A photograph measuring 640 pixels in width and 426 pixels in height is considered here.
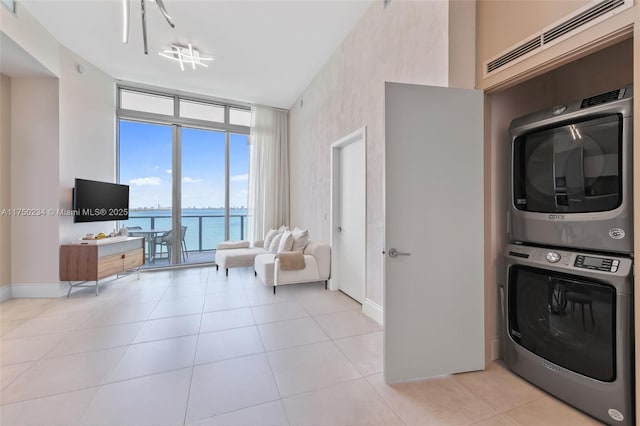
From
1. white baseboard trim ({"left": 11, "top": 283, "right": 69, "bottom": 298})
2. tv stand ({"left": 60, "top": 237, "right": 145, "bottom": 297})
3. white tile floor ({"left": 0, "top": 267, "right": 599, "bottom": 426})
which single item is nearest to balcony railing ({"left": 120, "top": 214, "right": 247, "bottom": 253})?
tv stand ({"left": 60, "top": 237, "right": 145, "bottom": 297})

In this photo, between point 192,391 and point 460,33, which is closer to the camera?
point 192,391

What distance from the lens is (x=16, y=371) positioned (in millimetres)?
2012

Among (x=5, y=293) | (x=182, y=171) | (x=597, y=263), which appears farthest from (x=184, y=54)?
(x=597, y=263)

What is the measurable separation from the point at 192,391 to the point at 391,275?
1546mm

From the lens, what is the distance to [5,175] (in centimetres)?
365

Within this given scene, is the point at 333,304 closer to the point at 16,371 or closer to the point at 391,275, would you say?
the point at 391,275

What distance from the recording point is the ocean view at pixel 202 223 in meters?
5.61

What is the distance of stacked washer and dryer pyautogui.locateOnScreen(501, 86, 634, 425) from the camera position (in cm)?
144

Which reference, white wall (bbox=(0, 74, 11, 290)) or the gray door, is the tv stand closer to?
white wall (bbox=(0, 74, 11, 290))

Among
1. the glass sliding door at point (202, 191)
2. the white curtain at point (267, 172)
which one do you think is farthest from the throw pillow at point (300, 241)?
the glass sliding door at point (202, 191)

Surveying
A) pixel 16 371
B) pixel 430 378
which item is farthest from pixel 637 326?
pixel 16 371

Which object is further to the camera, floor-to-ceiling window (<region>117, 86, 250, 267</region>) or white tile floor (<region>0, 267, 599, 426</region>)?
floor-to-ceiling window (<region>117, 86, 250, 267</region>)

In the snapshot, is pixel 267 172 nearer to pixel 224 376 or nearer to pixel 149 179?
pixel 149 179

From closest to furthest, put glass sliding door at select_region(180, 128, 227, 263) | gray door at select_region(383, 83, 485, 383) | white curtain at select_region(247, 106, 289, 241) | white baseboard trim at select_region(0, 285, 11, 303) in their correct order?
1. gray door at select_region(383, 83, 485, 383)
2. white baseboard trim at select_region(0, 285, 11, 303)
3. glass sliding door at select_region(180, 128, 227, 263)
4. white curtain at select_region(247, 106, 289, 241)
